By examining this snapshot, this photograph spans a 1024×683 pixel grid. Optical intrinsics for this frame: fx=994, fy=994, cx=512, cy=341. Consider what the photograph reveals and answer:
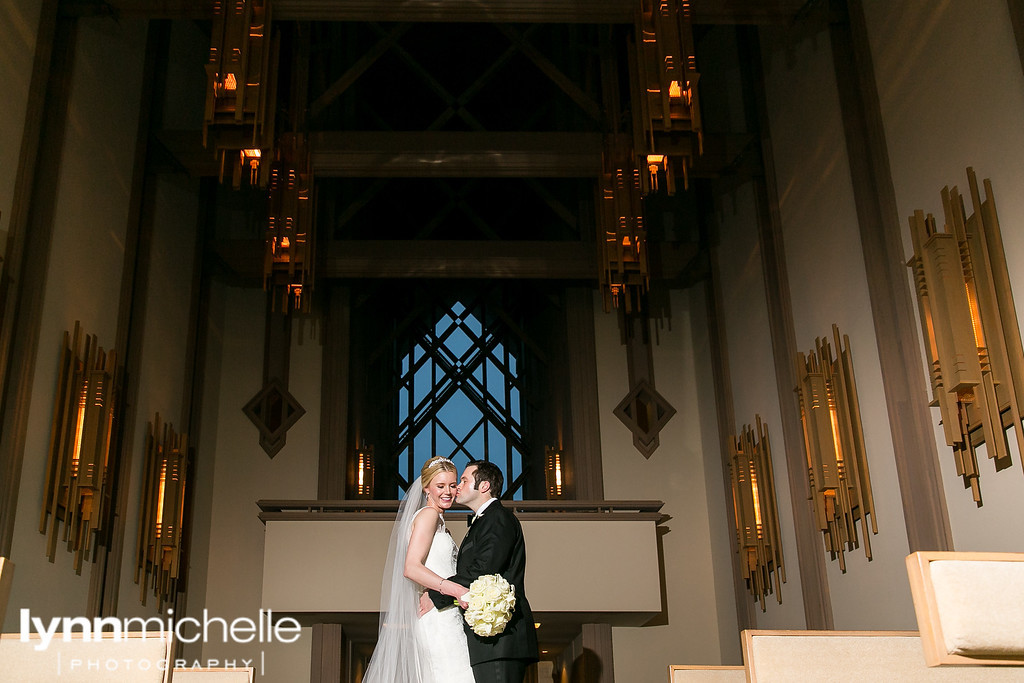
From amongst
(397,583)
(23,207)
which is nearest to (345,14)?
(23,207)

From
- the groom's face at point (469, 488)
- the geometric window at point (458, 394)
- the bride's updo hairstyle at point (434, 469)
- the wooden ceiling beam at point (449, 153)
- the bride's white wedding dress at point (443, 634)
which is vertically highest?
the wooden ceiling beam at point (449, 153)

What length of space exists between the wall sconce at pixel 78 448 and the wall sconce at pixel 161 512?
34.1 inches

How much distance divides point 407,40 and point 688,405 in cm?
549

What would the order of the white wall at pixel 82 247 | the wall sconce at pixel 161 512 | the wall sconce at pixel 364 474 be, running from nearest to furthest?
the white wall at pixel 82 247 < the wall sconce at pixel 161 512 < the wall sconce at pixel 364 474

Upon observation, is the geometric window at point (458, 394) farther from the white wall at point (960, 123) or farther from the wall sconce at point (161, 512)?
the white wall at point (960, 123)

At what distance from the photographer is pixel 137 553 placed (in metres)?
7.68

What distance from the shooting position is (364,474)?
32.4 ft

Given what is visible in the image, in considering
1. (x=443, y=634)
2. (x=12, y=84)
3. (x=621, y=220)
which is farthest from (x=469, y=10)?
(x=443, y=634)

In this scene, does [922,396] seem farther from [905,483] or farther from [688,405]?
[688,405]

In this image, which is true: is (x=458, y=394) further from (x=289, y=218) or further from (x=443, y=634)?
(x=443, y=634)

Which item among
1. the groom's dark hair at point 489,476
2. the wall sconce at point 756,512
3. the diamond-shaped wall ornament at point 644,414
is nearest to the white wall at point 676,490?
the diamond-shaped wall ornament at point 644,414

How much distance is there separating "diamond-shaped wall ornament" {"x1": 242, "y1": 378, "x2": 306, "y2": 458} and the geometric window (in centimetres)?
275

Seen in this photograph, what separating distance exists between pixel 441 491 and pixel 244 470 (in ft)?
19.3

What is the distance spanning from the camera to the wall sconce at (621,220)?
7699mm
